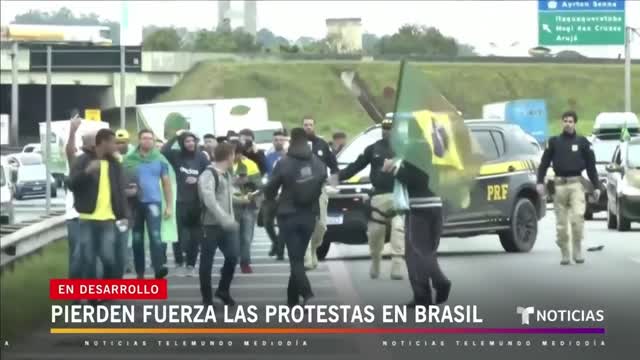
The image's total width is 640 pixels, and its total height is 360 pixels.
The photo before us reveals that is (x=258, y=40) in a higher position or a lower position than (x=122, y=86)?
higher

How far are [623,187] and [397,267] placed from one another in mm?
1585

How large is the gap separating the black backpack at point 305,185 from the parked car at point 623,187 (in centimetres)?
167

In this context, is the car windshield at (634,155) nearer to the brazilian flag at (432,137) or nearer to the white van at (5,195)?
the brazilian flag at (432,137)

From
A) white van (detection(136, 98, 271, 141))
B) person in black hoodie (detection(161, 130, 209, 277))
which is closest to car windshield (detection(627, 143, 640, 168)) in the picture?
white van (detection(136, 98, 271, 141))

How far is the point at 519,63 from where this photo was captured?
25.6 feet

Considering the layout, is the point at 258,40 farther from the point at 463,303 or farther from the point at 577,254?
the point at 577,254

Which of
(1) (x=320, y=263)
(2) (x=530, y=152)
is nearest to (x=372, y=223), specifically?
(1) (x=320, y=263)

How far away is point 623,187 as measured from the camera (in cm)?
1048

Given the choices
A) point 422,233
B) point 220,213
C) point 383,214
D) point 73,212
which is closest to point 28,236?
point 73,212

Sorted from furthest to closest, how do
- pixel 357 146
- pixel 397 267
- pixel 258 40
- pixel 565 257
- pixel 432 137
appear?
1. pixel 397 267
2. pixel 565 257
3. pixel 357 146
4. pixel 432 137
5. pixel 258 40

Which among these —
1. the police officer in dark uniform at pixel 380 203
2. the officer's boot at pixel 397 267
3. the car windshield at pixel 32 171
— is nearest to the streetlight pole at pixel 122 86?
the car windshield at pixel 32 171

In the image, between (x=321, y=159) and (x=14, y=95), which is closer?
(x=14, y=95)

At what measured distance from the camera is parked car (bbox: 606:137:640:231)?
30.6ft

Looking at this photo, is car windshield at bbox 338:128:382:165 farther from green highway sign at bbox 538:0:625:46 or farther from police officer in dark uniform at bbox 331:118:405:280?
green highway sign at bbox 538:0:625:46
